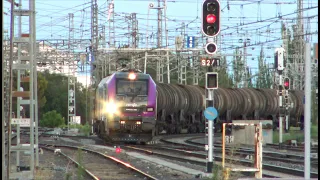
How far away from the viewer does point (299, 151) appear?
92.0 feet

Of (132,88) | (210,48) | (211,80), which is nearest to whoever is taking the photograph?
(210,48)

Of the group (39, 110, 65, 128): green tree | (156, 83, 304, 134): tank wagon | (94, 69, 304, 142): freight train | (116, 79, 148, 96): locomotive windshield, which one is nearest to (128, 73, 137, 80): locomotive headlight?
(94, 69, 304, 142): freight train

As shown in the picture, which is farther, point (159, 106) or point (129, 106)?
point (159, 106)

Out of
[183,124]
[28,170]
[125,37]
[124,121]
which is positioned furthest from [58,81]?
[28,170]

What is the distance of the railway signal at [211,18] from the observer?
1634cm

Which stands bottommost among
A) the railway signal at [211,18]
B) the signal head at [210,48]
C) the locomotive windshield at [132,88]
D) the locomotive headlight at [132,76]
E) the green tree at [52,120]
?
the green tree at [52,120]

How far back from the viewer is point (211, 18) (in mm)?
16375

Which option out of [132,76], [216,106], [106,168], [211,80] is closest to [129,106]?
[132,76]

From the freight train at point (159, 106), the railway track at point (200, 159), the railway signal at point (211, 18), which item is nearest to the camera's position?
the railway signal at point (211, 18)

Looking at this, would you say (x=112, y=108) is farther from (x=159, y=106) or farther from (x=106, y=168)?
(x=106, y=168)

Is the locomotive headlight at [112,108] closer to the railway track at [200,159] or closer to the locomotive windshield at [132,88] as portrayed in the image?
the locomotive windshield at [132,88]

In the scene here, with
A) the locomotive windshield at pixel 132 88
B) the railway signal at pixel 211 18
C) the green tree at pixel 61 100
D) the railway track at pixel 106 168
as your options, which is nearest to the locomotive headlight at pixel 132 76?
the locomotive windshield at pixel 132 88

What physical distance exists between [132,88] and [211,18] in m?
16.2

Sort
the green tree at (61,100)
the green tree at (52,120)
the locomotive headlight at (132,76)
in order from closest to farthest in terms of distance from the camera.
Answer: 1. the locomotive headlight at (132,76)
2. the green tree at (52,120)
3. the green tree at (61,100)
